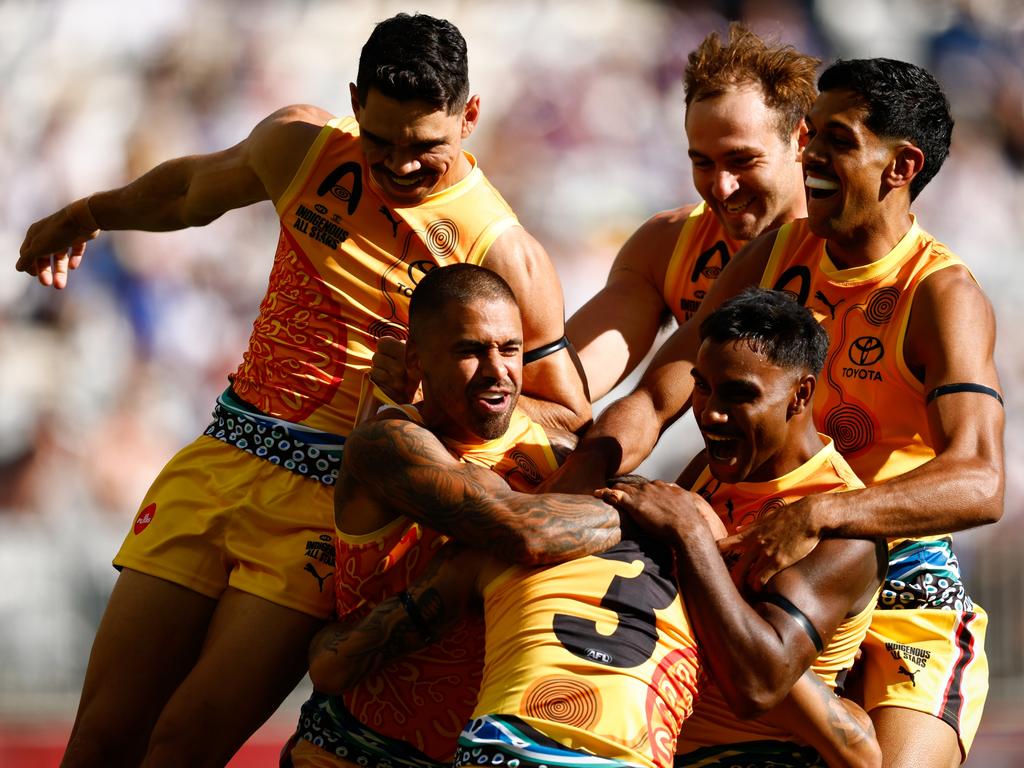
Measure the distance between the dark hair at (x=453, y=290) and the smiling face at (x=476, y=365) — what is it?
18mm

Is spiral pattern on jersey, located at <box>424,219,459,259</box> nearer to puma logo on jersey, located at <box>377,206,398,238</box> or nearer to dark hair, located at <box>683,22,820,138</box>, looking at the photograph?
puma logo on jersey, located at <box>377,206,398,238</box>

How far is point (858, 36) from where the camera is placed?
10.2 metres

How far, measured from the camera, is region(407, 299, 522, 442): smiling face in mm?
3945

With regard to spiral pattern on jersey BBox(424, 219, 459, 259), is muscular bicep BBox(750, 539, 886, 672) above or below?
below


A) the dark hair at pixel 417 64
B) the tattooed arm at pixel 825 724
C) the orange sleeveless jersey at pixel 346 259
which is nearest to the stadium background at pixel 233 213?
the orange sleeveless jersey at pixel 346 259

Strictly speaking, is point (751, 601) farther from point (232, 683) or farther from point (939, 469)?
point (232, 683)

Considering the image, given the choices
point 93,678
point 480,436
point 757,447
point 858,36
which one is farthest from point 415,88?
point 858,36

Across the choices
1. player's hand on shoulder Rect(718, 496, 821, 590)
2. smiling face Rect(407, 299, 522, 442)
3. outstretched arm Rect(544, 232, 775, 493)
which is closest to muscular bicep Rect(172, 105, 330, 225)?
smiling face Rect(407, 299, 522, 442)

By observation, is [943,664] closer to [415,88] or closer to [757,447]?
[757,447]

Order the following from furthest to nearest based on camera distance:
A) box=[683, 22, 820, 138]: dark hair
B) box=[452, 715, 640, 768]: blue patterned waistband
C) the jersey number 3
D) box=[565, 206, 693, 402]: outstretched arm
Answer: box=[565, 206, 693, 402]: outstretched arm < box=[683, 22, 820, 138]: dark hair < the jersey number 3 < box=[452, 715, 640, 768]: blue patterned waistband

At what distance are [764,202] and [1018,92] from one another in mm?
5824

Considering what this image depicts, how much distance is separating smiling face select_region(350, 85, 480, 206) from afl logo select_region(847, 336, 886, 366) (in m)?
1.31

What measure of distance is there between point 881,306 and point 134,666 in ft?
7.95

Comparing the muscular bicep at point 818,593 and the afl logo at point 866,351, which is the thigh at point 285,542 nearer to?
the muscular bicep at point 818,593
